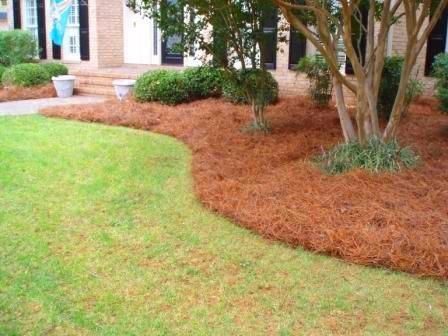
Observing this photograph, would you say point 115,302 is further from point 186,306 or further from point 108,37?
point 108,37

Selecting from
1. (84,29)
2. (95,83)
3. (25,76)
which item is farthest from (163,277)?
(84,29)

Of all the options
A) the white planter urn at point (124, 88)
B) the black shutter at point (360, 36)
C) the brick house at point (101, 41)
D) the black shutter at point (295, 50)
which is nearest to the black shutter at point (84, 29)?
the brick house at point (101, 41)

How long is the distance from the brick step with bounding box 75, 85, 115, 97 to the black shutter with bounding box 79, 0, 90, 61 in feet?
4.44

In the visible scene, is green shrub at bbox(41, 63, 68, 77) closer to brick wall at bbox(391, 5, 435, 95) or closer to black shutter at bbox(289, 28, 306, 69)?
black shutter at bbox(289, 28, 306, 69)

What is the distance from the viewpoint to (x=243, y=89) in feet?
27.0

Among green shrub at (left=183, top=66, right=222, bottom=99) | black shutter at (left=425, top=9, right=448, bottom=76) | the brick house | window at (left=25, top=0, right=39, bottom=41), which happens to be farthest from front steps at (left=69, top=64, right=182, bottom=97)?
black shutter at (left=425, top=9, right=448, bottom=76)

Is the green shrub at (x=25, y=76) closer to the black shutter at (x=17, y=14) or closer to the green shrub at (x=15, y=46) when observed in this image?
the green shrub at (x=15, y=46)

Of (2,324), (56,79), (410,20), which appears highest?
(410,20)

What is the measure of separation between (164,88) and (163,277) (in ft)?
23.9

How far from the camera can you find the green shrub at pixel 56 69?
14156mm

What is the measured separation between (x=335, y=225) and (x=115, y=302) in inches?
75.1

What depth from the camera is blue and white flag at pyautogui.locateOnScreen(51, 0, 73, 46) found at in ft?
50.6

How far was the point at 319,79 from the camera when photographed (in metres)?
9.52

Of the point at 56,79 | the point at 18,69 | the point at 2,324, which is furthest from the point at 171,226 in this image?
the point at 18,69
